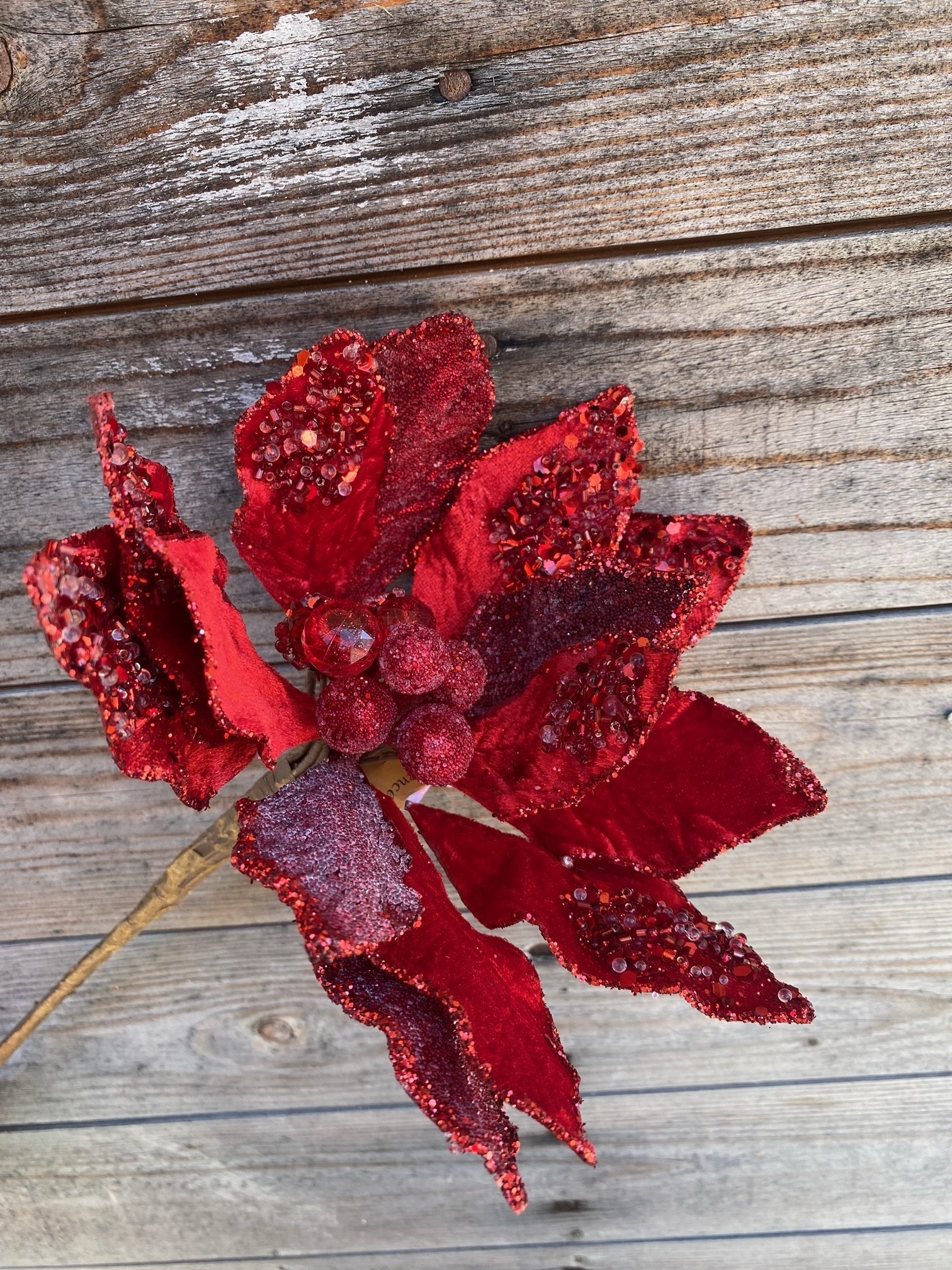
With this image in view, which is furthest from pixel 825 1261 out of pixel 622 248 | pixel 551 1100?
pixel 622 248

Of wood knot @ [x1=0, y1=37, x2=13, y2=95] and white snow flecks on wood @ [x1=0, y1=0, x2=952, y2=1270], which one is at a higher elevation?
wood knot @ [x1=0, y1=37, x2=13, y2=95]

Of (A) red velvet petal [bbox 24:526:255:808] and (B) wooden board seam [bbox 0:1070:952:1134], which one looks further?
(B) wooden board seam [bbox 0:1070:952:1134]

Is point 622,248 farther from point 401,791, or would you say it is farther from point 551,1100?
point 551,1100

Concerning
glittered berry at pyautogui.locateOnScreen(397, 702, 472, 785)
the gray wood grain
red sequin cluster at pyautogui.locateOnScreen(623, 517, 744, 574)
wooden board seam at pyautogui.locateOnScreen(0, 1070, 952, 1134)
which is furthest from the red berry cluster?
the gray wood grain

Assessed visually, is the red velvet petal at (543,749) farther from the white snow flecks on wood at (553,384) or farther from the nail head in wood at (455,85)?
the nail head in wood at (455,85)

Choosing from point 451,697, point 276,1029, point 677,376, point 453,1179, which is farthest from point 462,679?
point 453,1179

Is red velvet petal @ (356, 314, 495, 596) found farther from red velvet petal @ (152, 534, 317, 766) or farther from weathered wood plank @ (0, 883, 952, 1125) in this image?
weathered wood plank @ (0, 883, 952, 1125)
